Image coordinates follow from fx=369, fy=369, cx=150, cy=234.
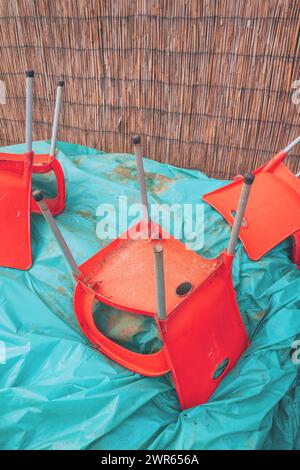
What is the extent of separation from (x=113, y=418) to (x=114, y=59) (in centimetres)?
225

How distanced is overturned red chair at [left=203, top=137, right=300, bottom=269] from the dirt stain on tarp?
55 centimetres

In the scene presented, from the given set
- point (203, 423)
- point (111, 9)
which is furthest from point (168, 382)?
point (111, 9)

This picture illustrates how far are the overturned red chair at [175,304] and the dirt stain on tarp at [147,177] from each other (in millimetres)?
841

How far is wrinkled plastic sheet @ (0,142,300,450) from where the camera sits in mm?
1314

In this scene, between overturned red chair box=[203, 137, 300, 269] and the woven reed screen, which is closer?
overturned red chair box=[203, 137, 300, 269]

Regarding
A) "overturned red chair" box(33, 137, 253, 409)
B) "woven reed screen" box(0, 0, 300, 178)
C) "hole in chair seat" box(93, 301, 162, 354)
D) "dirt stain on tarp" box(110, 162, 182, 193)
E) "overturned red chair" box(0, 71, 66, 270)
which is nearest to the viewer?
"overturned red chair" box(33, 137, 253, 409)

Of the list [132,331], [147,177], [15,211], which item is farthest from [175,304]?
[147,177]

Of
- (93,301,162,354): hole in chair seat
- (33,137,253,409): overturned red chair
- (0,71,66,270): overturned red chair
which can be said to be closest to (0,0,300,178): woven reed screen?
(0,71,66,270): overturned red chair

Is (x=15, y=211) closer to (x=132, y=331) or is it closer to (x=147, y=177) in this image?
(x=132, y=331)

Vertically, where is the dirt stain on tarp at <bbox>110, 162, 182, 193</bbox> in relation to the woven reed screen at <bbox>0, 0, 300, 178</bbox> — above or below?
below

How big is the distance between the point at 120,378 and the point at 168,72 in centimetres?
198

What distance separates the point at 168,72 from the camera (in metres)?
2.49

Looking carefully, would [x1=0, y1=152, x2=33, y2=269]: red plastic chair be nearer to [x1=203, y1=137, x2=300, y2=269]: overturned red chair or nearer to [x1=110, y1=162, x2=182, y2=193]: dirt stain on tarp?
[x1=110, y1=162, x2=182, y2=193]: dirt stain on tarp

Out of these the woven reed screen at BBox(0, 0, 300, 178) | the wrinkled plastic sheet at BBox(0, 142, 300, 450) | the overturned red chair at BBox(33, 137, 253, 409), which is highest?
the woven reed screen at BBox(0, 0, 300, 178)
